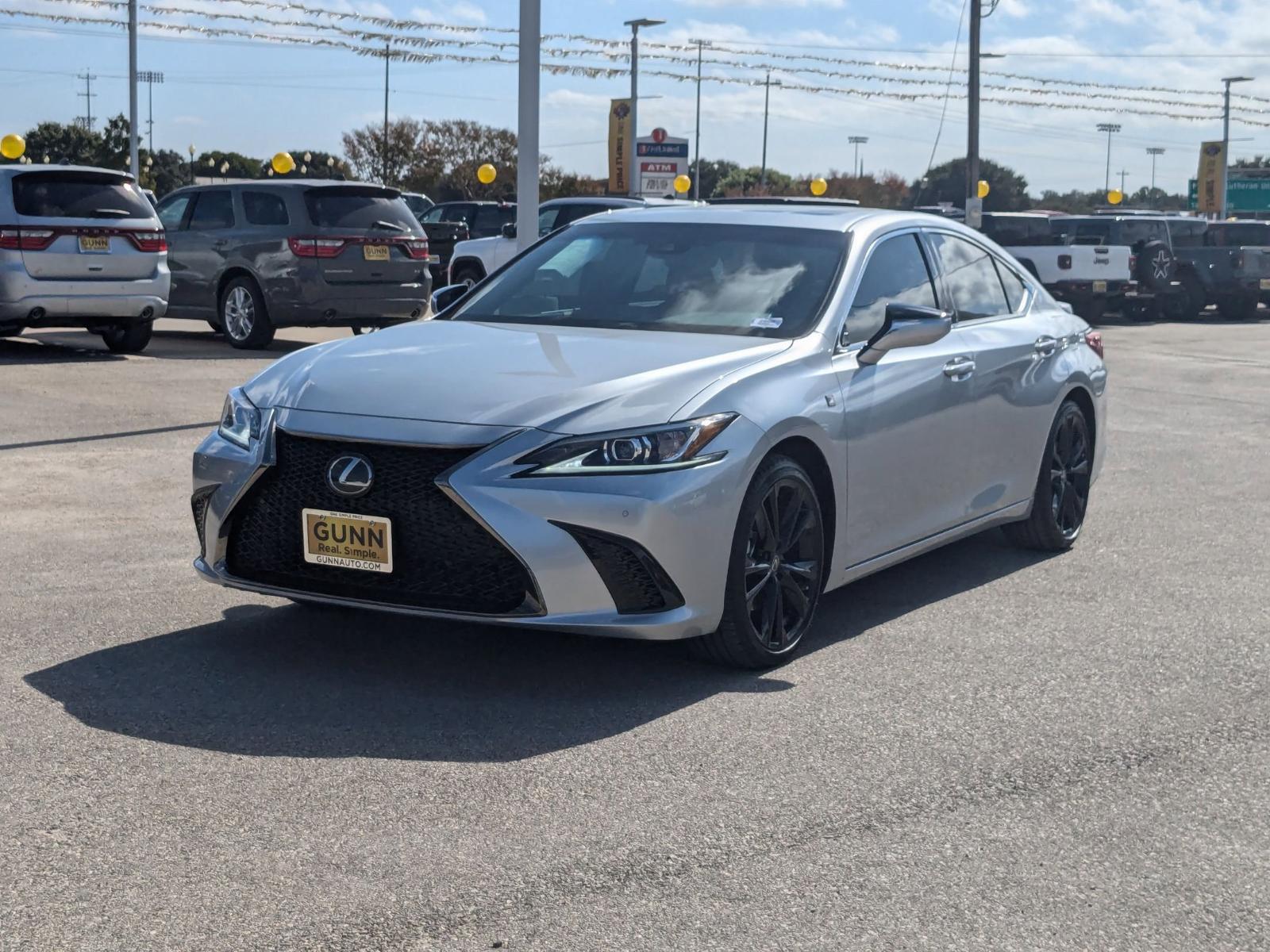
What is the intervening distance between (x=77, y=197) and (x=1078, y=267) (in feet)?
56.4

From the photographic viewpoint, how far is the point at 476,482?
5.02 meters

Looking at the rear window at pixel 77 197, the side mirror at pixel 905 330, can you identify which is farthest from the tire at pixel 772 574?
the rear window at pixel 77 197

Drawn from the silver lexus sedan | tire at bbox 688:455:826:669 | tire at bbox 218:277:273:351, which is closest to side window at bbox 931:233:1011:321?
the silver lexus sedan

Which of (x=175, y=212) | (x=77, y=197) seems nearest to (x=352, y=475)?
(x=77, y=197)

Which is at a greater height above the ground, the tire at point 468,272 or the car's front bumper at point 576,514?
the tire at point 468,272

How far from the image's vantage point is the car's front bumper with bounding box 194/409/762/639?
16.4 ft

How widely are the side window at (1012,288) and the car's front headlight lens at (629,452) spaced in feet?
9.55

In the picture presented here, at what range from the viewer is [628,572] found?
5121mm

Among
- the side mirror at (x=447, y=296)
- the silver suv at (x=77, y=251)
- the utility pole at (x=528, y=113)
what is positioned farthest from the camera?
the silver suv at (x=77, y=251)

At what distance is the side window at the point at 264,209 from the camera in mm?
17422

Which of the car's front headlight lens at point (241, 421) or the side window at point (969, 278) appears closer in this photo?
the car's front headlight lens at point (241, 421)

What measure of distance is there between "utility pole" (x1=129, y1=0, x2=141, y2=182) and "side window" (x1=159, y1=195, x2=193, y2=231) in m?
22.9

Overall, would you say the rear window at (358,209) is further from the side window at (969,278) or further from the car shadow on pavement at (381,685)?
the car shadow on pavement at (381,685)

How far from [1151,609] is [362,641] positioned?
3.08 m
